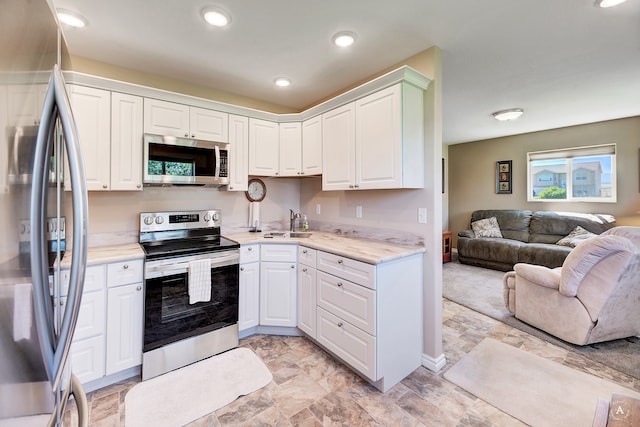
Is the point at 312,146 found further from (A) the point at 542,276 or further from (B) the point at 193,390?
(A) the point at 542,276

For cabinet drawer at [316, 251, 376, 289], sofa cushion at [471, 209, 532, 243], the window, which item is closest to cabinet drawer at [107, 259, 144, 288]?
cabinet drawer at [316, 251, 376, 289]

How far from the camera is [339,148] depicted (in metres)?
2.71

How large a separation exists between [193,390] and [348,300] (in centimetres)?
128

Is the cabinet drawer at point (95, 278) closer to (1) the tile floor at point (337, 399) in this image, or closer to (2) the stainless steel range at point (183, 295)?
(2) the stainless steel range at point (183, 295)

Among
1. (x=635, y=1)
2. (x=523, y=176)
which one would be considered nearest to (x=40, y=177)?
(x=635, y=1)

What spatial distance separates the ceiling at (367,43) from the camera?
1862 mm

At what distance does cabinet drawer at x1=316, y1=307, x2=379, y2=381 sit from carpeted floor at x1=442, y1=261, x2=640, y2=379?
1978 mm

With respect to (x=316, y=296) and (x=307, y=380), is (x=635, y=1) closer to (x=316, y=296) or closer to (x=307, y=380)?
(x=316, y=296)

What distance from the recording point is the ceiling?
73.3 inches

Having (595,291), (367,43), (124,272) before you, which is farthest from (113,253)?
(595,291)

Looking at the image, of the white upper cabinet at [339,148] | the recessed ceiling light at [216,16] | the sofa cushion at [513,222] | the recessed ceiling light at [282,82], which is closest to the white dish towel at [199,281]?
the white upper cabinet at [339,148]

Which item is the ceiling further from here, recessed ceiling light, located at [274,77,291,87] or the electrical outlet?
the electrical outlet

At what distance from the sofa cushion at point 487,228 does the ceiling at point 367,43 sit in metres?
2.69

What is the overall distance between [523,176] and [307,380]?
18.9ft
